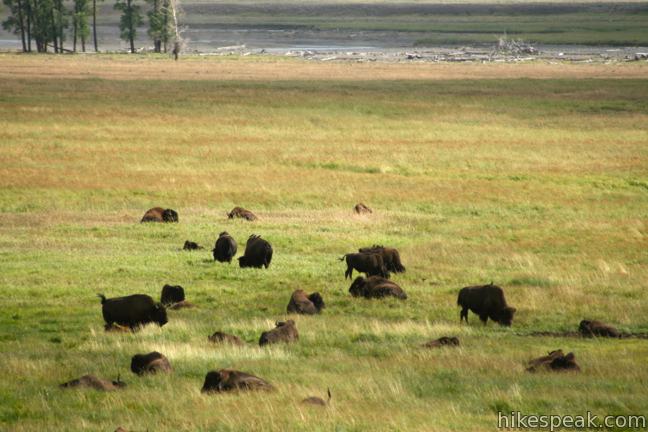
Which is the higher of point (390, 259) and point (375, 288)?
point (375, 288)

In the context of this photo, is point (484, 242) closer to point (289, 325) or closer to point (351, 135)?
point (289, 325)

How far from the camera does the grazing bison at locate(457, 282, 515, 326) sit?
55.9 feet

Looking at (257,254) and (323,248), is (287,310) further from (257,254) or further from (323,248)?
(323,248)

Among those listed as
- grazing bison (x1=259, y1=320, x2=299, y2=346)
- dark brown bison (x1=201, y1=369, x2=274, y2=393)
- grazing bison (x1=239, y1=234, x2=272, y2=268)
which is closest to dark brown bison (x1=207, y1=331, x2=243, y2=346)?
grazing bison (x1=259, y1=320, x2=299, y2=346)

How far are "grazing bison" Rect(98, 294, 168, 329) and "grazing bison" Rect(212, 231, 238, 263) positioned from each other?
5824mm

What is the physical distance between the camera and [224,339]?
1509 centimetres

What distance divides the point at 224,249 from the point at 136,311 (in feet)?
19.6

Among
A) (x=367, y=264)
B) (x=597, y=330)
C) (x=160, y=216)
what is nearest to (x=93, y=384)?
(x=597, y=330)

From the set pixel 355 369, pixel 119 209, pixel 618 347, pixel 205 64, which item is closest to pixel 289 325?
pixel 355 369

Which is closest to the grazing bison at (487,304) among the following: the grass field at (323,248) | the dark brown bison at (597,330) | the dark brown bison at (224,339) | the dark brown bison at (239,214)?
the grass field at (323,248)

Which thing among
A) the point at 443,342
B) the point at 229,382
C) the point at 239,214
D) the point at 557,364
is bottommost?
the point at 239,214

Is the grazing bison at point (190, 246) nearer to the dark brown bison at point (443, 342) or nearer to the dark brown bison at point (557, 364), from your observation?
the dark brown bison at point (443, 342)

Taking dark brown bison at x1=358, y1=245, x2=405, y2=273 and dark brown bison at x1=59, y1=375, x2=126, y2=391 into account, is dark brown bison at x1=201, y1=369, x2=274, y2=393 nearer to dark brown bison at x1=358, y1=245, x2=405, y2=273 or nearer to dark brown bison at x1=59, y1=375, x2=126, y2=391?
dark brown bison at x1=59, y1=375, x2=126, y2=391

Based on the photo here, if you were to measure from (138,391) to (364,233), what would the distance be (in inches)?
584
